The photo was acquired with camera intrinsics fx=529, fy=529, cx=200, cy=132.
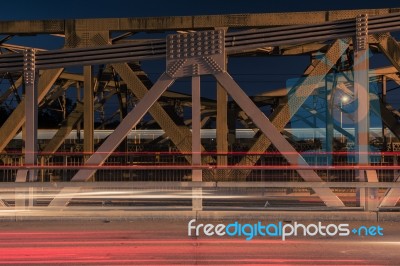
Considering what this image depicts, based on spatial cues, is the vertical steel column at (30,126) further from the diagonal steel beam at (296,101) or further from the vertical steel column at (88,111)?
the diagonal steel beam at (296,101)

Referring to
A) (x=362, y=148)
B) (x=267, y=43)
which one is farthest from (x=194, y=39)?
(x=362, y=148)

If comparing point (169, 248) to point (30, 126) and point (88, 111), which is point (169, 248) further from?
point (88, 111)

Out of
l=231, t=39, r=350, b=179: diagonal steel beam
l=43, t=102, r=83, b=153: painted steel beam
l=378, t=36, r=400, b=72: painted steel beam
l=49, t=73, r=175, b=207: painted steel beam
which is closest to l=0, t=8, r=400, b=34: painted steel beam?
l=378, t=36, r=400, b=72: painted steel beam

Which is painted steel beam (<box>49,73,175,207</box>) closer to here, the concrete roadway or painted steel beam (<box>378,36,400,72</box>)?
the concrete roadway

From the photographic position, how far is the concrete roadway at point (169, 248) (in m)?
6.63

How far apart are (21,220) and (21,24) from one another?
7.79 metres

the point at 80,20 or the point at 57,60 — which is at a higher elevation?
the point at 80,20

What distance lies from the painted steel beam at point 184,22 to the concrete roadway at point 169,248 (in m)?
7.39

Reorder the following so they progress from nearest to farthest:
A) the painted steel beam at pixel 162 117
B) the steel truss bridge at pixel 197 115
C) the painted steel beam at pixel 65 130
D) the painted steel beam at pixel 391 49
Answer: the steel truss bridge at pixel 197 115 → the painted steel beam at pixel 162 117 → the painted steel beam at pixel 391 49 → the painted steel beam at pixel 65 130

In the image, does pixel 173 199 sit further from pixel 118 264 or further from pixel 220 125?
pixel 118 264

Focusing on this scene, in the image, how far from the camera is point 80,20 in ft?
51.0

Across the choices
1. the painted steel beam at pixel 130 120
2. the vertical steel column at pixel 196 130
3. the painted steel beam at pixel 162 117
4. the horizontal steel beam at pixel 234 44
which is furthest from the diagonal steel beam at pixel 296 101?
the painted steel beam at pixel 130 120

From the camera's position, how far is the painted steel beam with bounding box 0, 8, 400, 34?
14.9 meters

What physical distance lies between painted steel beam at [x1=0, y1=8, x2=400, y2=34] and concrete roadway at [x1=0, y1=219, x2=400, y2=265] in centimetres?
739
